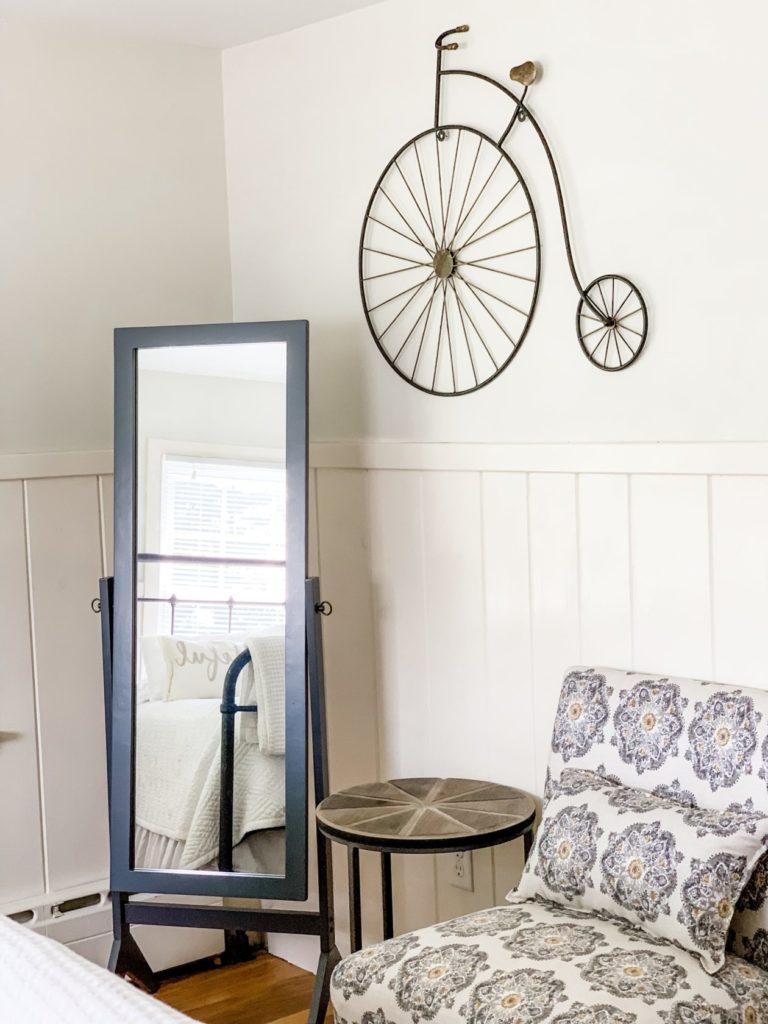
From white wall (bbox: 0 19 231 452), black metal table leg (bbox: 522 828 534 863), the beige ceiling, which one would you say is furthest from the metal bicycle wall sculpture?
black metal table leg (bbox: 522 828 534 863)

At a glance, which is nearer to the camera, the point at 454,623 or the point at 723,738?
the point at 723,738

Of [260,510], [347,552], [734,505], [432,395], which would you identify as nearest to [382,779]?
[347,552]

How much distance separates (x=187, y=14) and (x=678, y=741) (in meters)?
1.99

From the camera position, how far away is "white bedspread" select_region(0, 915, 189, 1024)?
4.08 feet

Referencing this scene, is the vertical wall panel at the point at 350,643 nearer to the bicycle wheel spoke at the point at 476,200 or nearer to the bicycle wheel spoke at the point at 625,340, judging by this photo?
the bicycle wheel spoke at the point at 476,200

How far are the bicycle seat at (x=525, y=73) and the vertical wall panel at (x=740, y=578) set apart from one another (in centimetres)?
89

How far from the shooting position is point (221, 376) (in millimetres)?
2648

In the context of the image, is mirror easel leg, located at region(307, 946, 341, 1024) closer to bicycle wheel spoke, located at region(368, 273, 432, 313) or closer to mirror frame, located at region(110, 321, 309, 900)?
mirror frame, located at region(110, 321, 309, 900)

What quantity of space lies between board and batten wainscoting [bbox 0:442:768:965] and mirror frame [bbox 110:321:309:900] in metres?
0.26

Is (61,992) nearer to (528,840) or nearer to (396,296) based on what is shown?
(528,840)

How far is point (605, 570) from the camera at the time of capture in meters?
2.36

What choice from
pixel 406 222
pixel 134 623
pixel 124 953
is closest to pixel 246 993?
pixel 124 953

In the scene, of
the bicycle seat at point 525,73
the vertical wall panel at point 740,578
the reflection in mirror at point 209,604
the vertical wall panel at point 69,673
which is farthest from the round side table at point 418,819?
the bicycle seat at point 525,73

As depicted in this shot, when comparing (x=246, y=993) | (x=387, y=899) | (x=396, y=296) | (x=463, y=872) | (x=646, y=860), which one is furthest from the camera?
(x=246, y=993)
